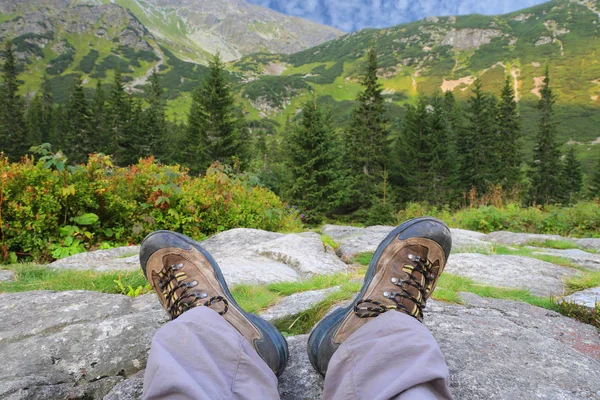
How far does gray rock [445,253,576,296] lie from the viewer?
275 cm

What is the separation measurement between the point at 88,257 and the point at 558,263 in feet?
16.7

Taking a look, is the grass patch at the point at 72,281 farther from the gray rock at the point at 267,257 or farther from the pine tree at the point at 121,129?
the pine tree at the point at 121,129

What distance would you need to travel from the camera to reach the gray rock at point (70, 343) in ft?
4.50

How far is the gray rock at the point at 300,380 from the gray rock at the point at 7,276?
2544 mm

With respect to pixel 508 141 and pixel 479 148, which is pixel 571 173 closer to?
pixel 508 141

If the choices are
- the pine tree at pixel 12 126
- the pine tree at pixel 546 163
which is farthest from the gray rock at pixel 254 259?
the pine tree at pixel 12 126

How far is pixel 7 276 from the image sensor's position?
2775 millimetres

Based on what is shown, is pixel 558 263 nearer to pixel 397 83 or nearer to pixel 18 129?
pixel 18 129

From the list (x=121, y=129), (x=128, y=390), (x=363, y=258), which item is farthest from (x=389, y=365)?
(x=121, y=129)

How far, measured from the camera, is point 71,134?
3462 centimetres

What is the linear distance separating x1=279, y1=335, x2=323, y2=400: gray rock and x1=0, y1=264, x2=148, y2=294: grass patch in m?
1.44

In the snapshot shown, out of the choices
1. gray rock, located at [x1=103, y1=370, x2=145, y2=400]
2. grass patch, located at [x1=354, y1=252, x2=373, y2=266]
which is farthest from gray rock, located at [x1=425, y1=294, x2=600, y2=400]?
grass patch, located at [x1=354, y1=252, x2=373, y2=266]

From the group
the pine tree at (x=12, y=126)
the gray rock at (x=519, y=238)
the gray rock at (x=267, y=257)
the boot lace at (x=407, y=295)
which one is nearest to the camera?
the boot lace at (x=407, y=295)

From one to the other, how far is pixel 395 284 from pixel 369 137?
2493 cm
